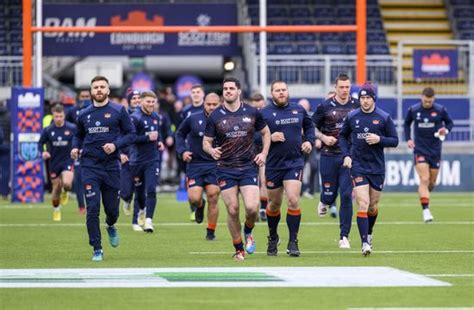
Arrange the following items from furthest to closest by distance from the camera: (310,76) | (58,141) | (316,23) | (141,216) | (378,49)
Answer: (316,23)
(378,49)
(310,76)
(58,141)
(141,216)

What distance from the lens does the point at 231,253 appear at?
683 inches

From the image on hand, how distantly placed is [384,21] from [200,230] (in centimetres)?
2279

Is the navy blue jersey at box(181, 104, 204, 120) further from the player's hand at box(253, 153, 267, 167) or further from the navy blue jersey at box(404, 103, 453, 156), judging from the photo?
the player's hand at box(253, 153, 267, 167)

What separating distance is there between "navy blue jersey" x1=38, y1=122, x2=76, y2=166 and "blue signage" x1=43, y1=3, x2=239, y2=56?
13479 mm

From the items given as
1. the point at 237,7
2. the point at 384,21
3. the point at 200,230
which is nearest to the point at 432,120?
the point at 200,230

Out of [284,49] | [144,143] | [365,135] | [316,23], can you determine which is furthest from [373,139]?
[316,23]

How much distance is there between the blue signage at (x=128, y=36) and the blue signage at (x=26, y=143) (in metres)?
9.57

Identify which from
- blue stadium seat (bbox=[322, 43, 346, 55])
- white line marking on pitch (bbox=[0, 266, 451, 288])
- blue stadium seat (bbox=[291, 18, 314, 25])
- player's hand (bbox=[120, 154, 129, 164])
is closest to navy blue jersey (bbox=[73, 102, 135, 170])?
white line marking on pitch (bbox=[0, 266, 451, 288])

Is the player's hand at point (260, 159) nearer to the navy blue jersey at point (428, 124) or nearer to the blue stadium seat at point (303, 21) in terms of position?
the navy blue jersey at point (428, 124)

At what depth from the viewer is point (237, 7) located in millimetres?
39062

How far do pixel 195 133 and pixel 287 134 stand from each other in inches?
133

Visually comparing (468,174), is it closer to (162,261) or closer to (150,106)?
(150,106)

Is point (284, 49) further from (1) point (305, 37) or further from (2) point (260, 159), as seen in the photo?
(2) point (260, 159)

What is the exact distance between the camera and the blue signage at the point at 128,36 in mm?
38469
